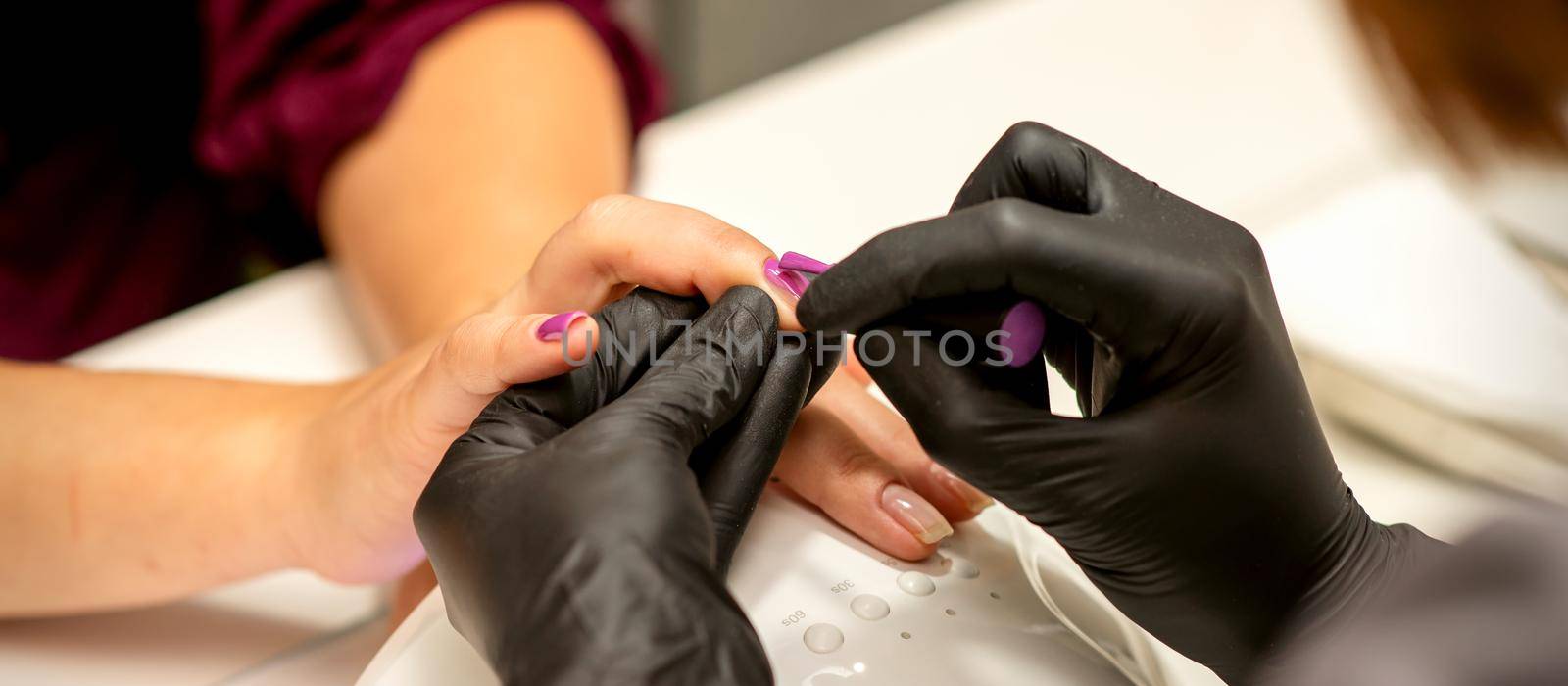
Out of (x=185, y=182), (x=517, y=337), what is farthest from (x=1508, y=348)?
(x=185, y=182)

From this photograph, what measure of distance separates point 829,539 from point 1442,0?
0.33 m

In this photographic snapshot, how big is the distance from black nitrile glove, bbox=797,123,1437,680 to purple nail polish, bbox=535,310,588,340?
3.6 inches

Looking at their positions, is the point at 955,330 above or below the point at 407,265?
above

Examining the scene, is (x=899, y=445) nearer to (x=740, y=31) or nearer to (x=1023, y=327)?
(x=1023, y=327)

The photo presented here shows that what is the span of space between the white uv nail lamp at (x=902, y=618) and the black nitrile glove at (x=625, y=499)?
0.04 metres

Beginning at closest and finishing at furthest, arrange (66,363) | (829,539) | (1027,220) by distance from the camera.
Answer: (1027,220)
(829,539)
(66,363)

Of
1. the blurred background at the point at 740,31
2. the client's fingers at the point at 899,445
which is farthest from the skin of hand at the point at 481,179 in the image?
the blurred background at the point at 740,31

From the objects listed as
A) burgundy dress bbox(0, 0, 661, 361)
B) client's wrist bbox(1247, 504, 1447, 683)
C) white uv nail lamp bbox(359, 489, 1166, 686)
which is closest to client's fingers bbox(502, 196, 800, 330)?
white uv nail lamp bbox(359, 489, 1166, 686)

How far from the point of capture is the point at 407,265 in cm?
74

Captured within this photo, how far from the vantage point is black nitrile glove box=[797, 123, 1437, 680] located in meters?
0.38

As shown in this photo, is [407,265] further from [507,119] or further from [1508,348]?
[1508,348]

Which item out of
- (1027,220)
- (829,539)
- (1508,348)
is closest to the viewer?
(1027,220)

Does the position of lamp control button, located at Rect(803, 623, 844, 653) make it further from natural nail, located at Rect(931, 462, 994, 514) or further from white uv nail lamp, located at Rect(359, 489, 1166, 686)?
natural nail, located at Rect(931, 462, 994, 514)

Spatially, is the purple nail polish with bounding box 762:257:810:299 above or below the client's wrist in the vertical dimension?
above
